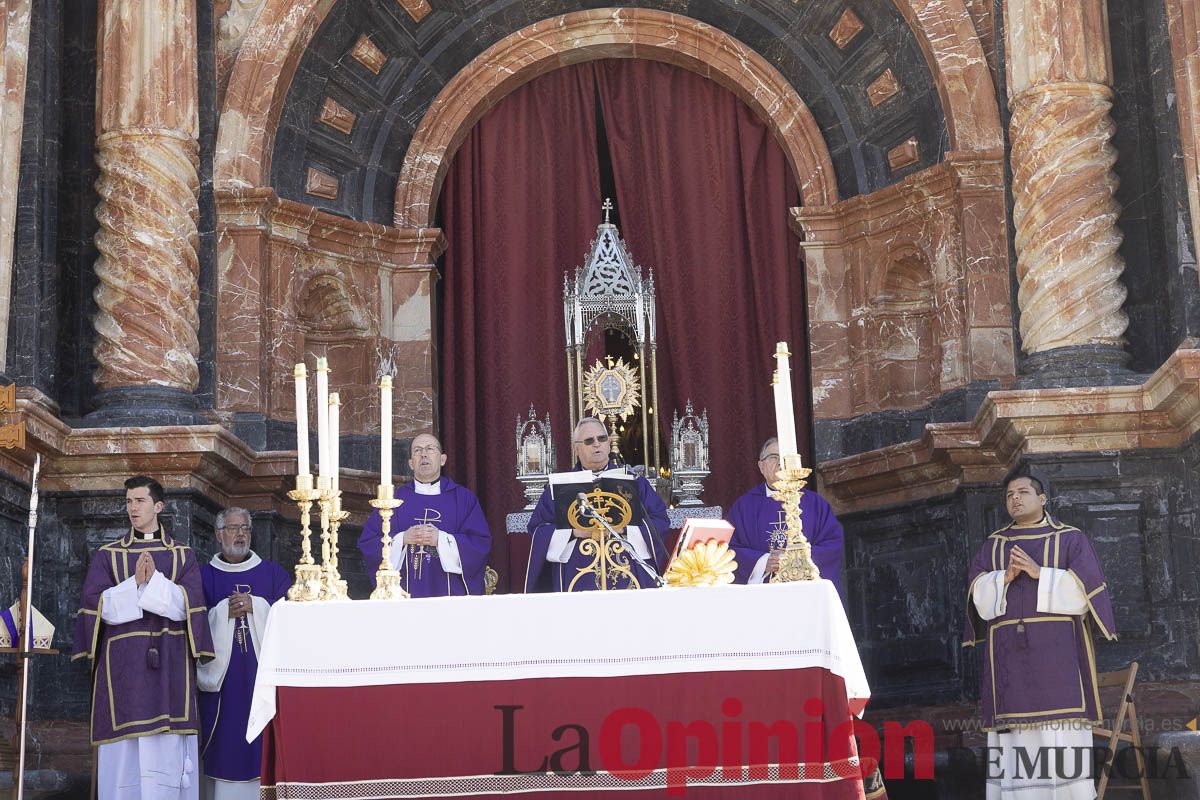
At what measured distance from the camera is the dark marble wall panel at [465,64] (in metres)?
11.4

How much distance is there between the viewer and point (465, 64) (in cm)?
1223

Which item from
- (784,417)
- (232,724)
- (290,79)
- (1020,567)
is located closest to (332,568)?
(784,417)

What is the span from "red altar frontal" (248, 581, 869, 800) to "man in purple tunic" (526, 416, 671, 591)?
1475 millimetres

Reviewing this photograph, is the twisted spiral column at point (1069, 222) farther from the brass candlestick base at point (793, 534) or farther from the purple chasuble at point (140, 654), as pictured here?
the purple chasuble at point (140, 654)

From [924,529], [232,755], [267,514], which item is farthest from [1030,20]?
[232,755]

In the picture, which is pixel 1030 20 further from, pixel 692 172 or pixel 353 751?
pixel 353 751

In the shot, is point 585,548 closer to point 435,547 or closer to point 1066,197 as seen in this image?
point 435,547

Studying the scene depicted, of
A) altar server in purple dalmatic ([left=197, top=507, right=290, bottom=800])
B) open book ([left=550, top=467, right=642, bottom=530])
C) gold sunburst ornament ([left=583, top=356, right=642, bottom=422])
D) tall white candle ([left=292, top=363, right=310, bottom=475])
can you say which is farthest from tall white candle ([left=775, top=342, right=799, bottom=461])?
gold sunburst ornament ([left=583, top=356, right=642, bottom=422])

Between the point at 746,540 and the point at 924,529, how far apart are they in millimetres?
1923

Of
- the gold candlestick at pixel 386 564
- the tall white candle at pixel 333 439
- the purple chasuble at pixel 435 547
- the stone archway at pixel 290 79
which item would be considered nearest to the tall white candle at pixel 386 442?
the gold candlestick at pixel 386 564

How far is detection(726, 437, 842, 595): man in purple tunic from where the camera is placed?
8664 millimetres

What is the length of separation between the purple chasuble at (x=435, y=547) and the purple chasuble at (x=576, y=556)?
0.48 metres

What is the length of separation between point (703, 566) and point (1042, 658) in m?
2.23

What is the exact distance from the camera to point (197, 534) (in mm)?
10023
